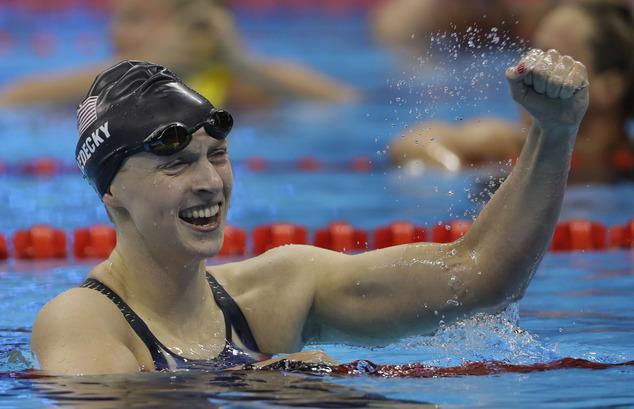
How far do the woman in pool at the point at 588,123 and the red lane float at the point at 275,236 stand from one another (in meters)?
1.95

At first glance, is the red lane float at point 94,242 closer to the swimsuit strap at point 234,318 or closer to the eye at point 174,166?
the swimsuit strap at point 234,318

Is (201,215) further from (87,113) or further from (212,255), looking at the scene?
(87,113)

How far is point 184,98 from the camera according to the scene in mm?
2578

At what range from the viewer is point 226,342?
2684mm

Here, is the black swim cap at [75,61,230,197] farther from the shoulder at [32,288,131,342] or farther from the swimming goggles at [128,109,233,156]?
the shoulder at [32,288,131,342]

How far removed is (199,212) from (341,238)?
3.16 m

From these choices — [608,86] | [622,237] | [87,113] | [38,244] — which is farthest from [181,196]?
[608,86]

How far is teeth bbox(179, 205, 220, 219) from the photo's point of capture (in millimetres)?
2475

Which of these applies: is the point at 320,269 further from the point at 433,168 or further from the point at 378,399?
the point at 433,168

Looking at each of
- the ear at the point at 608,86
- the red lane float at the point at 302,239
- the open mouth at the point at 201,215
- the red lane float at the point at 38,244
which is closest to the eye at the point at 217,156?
the open mouth at the point at 201,215

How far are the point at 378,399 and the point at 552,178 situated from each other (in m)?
0.70

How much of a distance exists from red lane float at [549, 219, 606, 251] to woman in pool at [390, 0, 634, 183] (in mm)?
1876

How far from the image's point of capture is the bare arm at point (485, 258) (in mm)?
2289

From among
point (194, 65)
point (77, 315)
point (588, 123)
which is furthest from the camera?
point (194, 65)
